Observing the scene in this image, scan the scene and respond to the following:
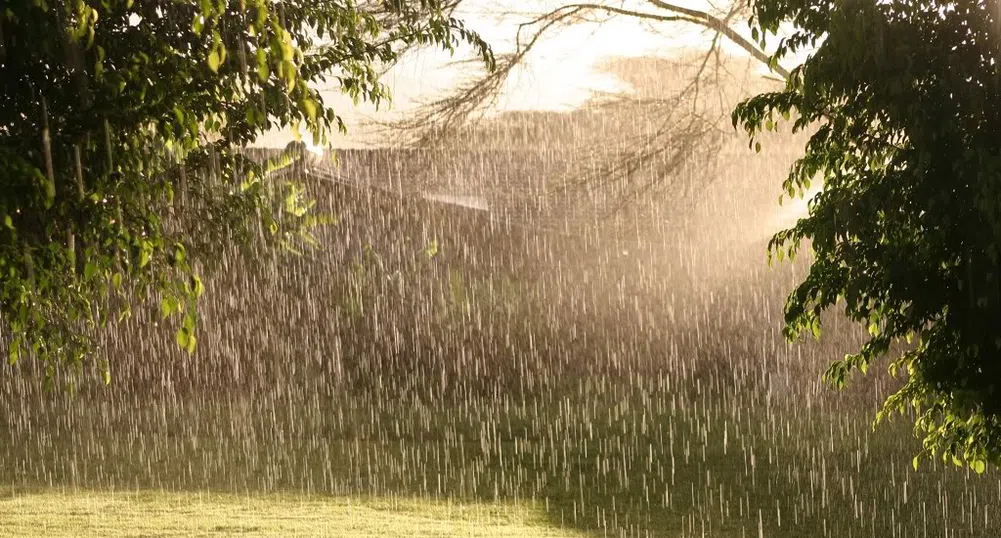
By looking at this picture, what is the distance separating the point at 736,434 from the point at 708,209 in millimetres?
13141

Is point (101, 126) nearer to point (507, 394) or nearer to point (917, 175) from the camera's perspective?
point (917, 175)

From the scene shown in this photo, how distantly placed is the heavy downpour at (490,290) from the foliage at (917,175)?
2 centimetres

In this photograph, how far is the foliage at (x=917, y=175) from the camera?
5227mm

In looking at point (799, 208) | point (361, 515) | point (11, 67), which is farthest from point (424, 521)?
point (799, 208)

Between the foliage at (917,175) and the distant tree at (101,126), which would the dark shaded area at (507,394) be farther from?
the foliage at (917,175)

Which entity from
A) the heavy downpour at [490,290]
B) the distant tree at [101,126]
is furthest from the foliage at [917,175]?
the distant tree at [101,126]

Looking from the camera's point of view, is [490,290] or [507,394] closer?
[507,394]

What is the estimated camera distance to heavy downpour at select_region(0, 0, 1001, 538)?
4961 mm

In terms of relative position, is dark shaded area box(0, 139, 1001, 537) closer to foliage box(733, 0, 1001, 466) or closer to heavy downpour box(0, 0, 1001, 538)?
heavy downpour box(0, 0, 1001, 538)

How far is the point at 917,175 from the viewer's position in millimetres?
5188

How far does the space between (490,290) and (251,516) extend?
11.2 metres

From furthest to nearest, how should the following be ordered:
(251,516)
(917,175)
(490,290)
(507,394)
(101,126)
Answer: (490,290), (507,394), (251,516), (917,175), (101,126)

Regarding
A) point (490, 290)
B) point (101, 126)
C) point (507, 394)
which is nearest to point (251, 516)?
point (101, 126)

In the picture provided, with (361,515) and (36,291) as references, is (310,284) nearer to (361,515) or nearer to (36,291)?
(361,515)
